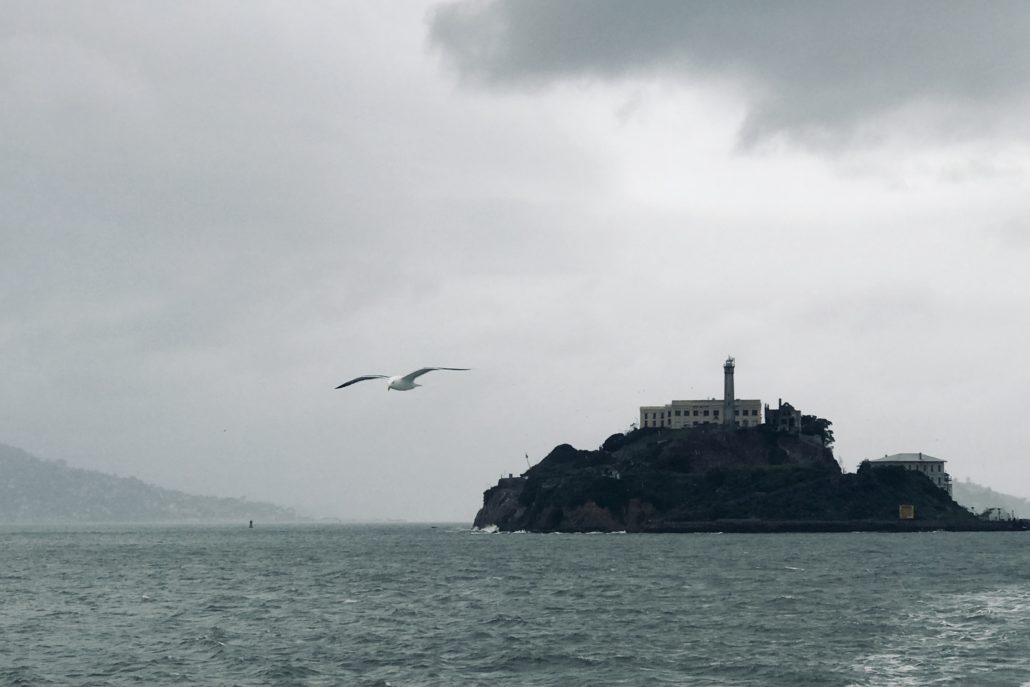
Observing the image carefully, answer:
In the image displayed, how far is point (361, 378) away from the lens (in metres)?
54.7

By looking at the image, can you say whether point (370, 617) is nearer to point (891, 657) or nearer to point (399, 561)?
point (891, 657)

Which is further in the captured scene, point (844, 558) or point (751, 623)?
point (844, 558)

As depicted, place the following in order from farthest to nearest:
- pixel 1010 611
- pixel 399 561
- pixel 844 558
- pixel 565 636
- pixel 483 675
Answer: pixel 399 561 < pixel 844 558 < pixel 1010 611 < pixel 565 636 < pixel 483 675

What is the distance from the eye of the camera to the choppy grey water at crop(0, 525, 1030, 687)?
53.8 metres

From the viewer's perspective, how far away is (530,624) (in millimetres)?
71000

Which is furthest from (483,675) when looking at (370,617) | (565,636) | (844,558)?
(844,558)

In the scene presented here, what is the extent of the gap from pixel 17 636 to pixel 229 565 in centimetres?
7125

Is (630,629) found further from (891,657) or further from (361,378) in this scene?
(361,378)

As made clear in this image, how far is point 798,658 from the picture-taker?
56.3 meters

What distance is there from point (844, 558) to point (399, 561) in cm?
4992

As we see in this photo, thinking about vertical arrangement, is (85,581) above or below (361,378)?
below

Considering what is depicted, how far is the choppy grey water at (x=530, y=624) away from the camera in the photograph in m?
53.8

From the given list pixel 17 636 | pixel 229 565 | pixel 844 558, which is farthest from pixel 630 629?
pixel 229 565

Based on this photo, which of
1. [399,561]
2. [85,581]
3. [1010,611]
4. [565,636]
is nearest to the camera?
[565,636]
